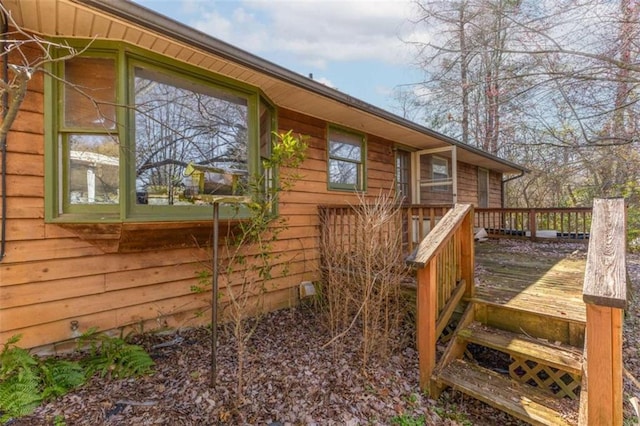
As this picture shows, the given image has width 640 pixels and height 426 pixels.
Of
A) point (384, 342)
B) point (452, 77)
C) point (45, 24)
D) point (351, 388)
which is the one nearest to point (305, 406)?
point (351, 388)

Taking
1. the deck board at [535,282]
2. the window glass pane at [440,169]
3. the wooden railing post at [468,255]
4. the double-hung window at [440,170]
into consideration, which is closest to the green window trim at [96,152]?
the wooden railing post at [468,255]

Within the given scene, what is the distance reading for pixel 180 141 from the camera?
2930 mm

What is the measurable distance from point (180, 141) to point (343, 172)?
309 cm

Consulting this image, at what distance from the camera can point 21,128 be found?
2594 mm

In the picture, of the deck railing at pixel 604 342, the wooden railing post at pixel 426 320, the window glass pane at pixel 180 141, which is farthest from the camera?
the window glass pane at pixel 180 141

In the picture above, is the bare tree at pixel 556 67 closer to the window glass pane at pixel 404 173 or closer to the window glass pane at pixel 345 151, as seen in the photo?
the window glass pane at pixel 404 173

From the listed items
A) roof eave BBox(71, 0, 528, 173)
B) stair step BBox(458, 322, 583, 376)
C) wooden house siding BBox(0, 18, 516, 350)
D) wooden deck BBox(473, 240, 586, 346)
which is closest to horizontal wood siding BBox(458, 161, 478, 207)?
wooden deck BBox(473, 240, 586, 346)

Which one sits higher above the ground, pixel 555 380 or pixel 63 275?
pixel 63 275

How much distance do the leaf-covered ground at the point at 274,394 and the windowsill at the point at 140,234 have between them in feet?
3.26

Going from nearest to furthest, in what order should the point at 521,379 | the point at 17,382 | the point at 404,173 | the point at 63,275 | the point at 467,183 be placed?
the point at 17,382, the point at 521,379, the point at 63,275, the point at 404,173, the point at 467,183

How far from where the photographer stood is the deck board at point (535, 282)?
9.16ft

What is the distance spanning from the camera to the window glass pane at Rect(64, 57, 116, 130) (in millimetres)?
2631

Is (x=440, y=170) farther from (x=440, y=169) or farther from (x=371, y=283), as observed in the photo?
(x=371, y=283)

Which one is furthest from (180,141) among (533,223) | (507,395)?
(533,223)
